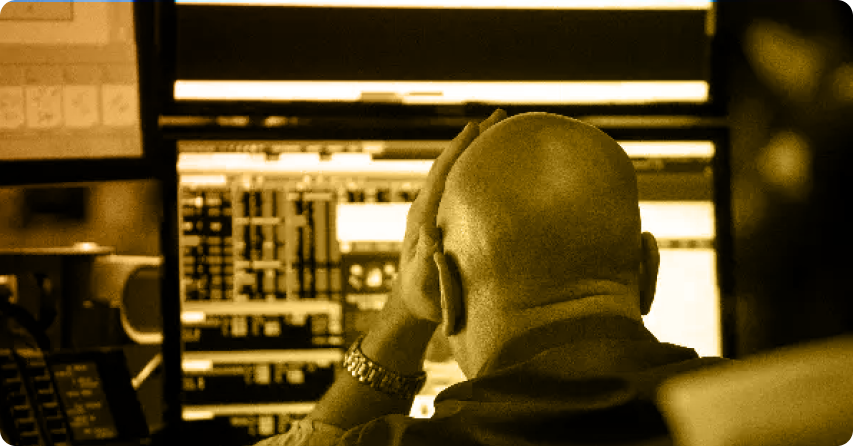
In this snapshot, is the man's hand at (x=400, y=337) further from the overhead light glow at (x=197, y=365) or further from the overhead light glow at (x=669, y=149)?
the overhead light glow at (x=669, y=149)

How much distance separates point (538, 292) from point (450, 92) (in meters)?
0.41

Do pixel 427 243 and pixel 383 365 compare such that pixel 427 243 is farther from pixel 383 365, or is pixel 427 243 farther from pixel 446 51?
pixel 446 51

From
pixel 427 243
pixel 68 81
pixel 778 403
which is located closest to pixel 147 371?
pixel 68 81

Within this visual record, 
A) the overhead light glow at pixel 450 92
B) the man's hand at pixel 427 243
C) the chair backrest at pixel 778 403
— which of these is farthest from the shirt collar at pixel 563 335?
the overhead light glow at pixel 450 92

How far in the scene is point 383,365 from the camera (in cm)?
90

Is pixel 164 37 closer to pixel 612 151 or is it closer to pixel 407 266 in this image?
pixel 407 266

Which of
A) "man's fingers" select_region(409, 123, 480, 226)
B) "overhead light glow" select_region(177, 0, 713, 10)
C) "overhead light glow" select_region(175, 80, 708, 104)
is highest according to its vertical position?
"overhead light glow" select_region(177, 0, 713, 10)

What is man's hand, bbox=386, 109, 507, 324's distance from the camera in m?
0.79

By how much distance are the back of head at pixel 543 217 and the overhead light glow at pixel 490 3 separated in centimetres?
35

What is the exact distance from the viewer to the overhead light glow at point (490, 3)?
1008 millimetres

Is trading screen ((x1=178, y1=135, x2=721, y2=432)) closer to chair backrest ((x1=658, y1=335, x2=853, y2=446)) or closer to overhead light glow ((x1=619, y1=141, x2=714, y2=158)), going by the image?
overhead light glow ((x1=619, y1=141, x2=714, y2=158))

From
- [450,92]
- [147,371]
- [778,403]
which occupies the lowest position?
[147,371]

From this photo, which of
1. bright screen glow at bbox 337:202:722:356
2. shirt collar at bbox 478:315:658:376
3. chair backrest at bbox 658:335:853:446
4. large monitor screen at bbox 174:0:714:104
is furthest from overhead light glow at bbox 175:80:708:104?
chair backrest at bbox 658:335:853:446

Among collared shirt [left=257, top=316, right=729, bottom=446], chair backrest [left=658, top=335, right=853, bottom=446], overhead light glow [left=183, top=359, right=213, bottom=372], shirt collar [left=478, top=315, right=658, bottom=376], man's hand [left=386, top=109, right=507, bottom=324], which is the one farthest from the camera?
overhead light glow [left=183, top=359, right=213, bottom=372]
